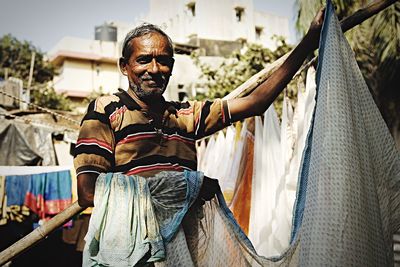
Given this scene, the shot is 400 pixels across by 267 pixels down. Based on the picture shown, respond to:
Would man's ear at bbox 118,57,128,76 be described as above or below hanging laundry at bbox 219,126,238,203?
above

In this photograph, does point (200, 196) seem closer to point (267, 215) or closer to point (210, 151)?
point (267, 215)

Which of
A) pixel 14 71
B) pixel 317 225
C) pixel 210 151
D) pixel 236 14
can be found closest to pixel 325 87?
pixel 317 225

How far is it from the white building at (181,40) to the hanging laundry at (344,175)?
14537 mm

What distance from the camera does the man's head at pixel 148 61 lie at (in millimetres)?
1444

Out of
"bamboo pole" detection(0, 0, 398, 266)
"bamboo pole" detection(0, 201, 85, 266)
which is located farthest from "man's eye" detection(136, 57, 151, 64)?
"bamboo pole" detection(0, 201, 85, 266)

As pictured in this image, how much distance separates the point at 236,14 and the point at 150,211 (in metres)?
23.6

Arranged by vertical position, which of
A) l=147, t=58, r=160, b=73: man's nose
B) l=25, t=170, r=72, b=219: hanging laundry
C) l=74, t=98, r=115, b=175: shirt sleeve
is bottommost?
l=25, t=170, r=72, b=219: hanging laundry

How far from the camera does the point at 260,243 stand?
106 inches

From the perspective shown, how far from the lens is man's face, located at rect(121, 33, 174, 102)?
4.74 feet

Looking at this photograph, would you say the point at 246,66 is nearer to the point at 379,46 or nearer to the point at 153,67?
the point at 379,46

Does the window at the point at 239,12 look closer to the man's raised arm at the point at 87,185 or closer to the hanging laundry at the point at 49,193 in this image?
the hanging laundry at the point at 49,193

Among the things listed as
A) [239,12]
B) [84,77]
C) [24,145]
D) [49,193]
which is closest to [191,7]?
[239,12]

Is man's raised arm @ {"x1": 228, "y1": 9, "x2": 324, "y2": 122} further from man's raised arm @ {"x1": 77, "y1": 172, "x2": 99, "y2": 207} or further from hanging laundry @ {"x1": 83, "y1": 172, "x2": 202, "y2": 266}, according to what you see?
man's raised arm @ {"x1": 77, "y1": 172, "x2": 99, "y2": 207}

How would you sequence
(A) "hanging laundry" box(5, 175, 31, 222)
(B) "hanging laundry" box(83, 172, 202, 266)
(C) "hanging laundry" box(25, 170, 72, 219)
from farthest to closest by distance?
(C) "hanging laundry" box(25, 170, 72, 219), (A) "hanging laundry" box(5, 175, 31, 222), (B) "hanging laundry" box(83, 172, 202, 266)
